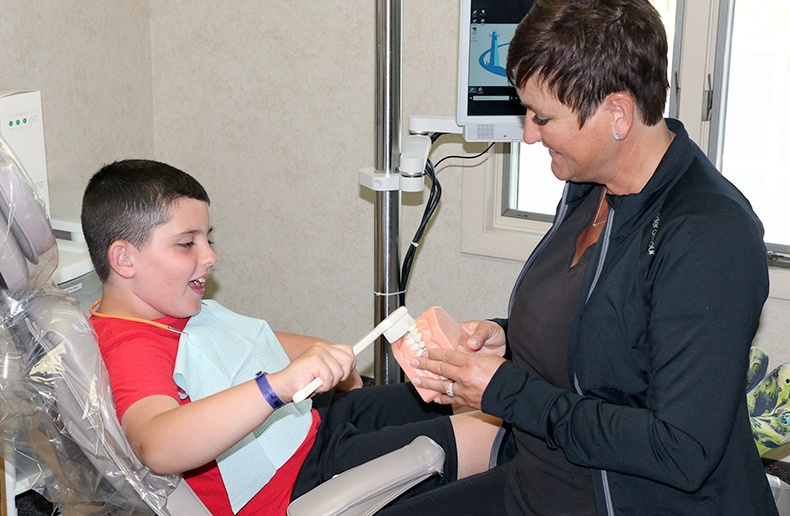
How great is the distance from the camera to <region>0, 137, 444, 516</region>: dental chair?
131 cm

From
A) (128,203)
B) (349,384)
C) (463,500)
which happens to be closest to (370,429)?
(349,384)

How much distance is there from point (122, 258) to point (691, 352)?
3.13ft

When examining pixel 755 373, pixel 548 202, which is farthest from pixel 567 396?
pixel 548 202

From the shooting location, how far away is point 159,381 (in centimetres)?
144

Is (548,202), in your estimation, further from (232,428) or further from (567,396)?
(232,428)

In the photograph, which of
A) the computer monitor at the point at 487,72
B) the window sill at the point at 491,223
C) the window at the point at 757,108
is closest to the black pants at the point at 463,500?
the computer monitor at the point at 487,72

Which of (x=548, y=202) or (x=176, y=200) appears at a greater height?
(x=176, y=200)

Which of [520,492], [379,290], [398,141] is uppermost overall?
[398,141]

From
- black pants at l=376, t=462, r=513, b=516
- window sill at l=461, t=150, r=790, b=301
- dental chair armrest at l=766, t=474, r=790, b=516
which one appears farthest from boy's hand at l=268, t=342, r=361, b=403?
window sill at l=461, t=150, r=790, b=301

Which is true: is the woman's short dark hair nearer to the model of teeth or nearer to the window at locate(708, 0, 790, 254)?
the model of teeth

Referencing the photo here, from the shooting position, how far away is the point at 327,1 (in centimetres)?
297

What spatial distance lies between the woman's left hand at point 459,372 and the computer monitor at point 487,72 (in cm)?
75

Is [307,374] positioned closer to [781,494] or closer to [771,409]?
[771,409]

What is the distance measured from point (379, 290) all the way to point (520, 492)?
760 millimetres
